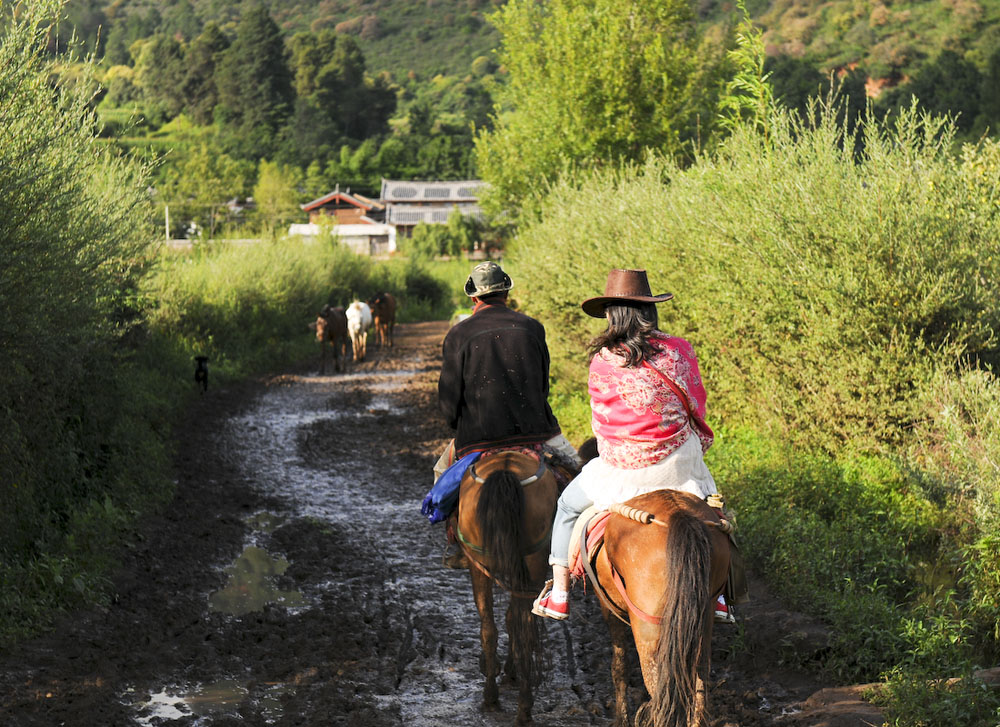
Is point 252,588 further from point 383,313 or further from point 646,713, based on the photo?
point 383,313

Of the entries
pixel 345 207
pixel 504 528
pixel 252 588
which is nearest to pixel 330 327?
pixel 252 588

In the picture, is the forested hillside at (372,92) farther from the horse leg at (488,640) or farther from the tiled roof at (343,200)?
the horse leg at (488,640)

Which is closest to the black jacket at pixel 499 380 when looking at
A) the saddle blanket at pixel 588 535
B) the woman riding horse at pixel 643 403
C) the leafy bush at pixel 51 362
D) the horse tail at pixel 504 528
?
the horse tail at pixel 504 528

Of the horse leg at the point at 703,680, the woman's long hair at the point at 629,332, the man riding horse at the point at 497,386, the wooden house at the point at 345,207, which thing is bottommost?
the horse leg at the point at 703,680

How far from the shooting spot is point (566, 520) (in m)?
5.11

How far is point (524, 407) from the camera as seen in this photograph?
621 cm

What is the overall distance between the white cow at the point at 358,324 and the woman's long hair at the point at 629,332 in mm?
19542

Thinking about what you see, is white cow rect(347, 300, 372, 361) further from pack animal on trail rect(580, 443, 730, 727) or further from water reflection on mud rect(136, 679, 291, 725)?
pack animal on trail rect(580, 443, 730, 727)

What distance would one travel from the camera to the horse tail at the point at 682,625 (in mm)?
4094

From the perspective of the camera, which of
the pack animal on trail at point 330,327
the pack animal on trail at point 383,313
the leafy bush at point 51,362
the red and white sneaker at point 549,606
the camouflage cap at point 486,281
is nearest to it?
the red and white sneaker at point 549,606

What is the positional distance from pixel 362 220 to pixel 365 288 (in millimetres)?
49057

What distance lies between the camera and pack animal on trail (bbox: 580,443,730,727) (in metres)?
4.11

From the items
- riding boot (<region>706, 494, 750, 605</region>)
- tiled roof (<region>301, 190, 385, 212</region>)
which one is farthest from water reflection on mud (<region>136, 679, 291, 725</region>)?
tiled roof (<region>301, 190, 385, 212</region>)

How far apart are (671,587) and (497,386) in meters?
2.35
